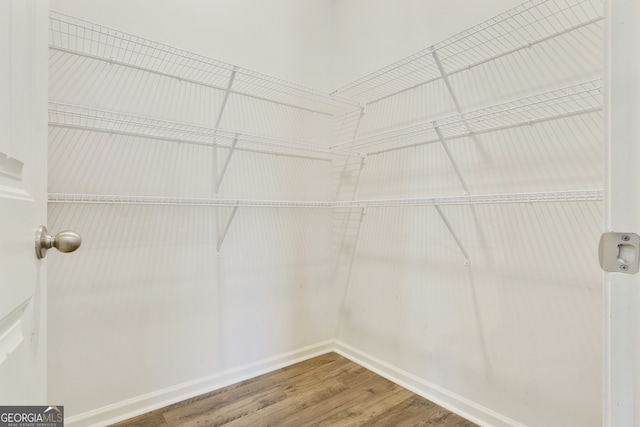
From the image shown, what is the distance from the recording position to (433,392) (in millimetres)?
1615

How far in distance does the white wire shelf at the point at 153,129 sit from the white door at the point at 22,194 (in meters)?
0.74

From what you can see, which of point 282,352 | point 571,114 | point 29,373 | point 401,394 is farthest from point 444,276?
point 29,373

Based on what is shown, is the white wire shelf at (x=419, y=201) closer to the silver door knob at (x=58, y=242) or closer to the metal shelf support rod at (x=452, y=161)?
the metal shelf support rod at (x=452, y=161)

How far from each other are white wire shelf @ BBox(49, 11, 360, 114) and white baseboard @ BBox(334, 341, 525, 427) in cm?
172

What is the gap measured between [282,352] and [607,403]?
1819mm

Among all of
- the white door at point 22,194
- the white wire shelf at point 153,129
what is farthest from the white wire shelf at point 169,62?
the white door at point 22,194

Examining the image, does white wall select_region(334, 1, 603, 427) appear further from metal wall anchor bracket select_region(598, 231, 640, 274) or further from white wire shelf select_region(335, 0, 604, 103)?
metal wall anchor bracket select_region(598, 231, 640, 274)

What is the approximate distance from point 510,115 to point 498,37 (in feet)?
1.24

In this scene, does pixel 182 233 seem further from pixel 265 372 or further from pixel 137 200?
pixel 265 372

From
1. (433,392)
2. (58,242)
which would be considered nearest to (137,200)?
(58,242)

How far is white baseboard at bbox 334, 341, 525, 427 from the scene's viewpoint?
140 centimetres

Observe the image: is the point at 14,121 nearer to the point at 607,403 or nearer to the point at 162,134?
the point at 607,403

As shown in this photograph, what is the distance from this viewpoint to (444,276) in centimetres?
160

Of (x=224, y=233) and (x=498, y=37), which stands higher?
(x=498, y=37)
